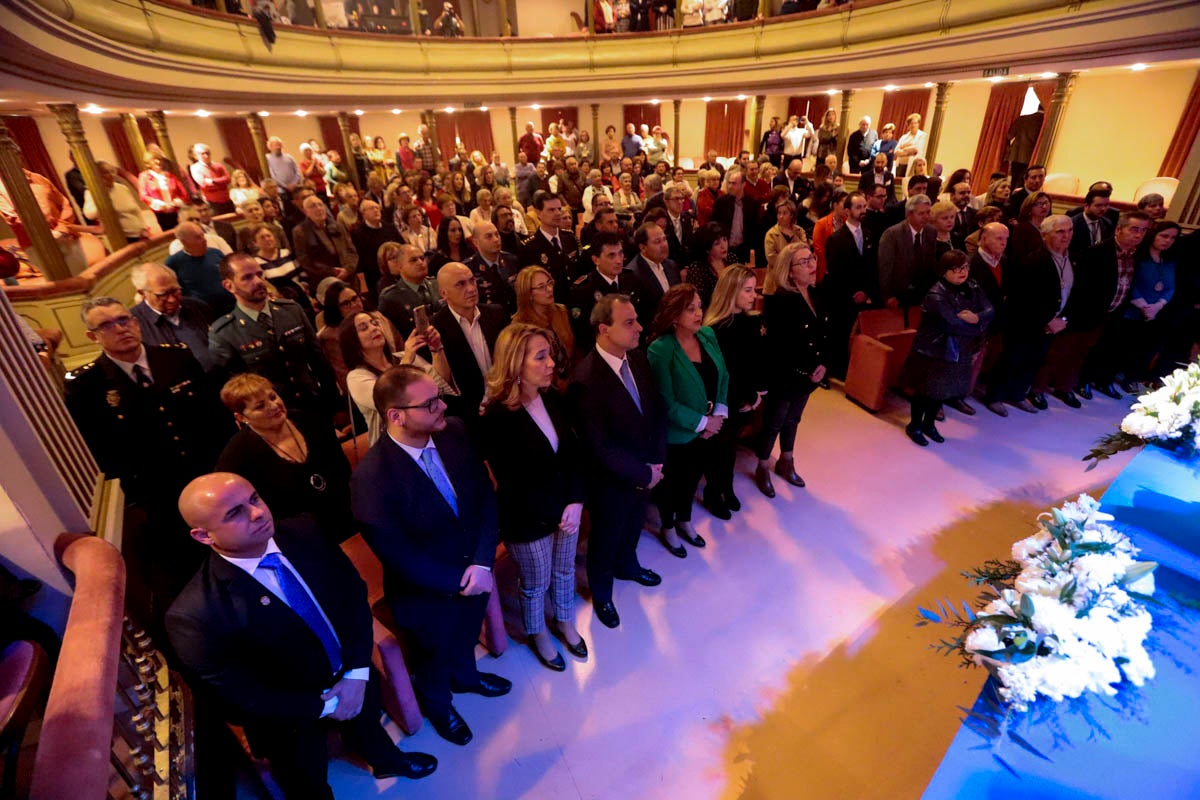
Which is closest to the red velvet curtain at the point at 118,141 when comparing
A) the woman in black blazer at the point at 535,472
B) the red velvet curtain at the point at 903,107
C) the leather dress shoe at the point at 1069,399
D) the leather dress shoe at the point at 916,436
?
the woman in black blazer at the point at 535,472

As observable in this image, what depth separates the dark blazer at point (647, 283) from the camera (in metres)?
4.59

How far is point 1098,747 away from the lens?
1.49 m

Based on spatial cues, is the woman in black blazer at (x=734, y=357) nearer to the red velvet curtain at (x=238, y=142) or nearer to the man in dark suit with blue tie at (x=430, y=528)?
the man in dark suit with blue tie at (x=430, y=528)

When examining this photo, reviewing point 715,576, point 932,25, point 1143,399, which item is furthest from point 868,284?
point 932,25

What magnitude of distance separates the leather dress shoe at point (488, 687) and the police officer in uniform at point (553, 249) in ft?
11.0

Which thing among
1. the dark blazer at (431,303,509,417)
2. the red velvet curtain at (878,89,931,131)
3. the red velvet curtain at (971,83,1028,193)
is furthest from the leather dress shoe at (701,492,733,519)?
the red velvet curtain at (878,89,931,131)

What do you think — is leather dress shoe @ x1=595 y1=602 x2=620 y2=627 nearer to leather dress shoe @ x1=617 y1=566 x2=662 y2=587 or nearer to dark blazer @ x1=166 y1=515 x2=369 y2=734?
leather dress shoe @ x1=617 y1=566 x2=662 y2=587

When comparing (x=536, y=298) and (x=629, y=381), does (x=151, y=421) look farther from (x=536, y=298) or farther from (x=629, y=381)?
(x=629, y=381)

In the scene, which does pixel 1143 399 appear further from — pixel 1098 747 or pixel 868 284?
pixel 868 284

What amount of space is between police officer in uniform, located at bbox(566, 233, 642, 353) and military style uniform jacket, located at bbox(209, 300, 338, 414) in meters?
1.94

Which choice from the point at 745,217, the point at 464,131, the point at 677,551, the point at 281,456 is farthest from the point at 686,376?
the point at 464,131

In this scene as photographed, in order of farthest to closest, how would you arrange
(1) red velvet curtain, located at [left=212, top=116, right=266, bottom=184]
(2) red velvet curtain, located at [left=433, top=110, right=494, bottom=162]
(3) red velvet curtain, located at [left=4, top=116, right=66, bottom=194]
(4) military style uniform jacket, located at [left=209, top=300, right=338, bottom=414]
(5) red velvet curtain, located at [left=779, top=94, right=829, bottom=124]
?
(2) red velvet curtain, located at [left=433, top=110, right=494, bottom=162], (5) red velvet curtain, located at [left=779, top=94, right=829, bottom=124], (1) red velvet curtain, located at [left=212, top=116, right=266, bottom=184], (3) red velvet curtain, located at [left=4, top=116, right=66, bottom=194], (4) military style uniform jacket, located at [left=209, top=300, right=338, bottom=414]

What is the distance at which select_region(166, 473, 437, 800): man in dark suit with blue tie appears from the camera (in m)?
1.73

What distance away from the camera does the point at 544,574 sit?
9.23ft
